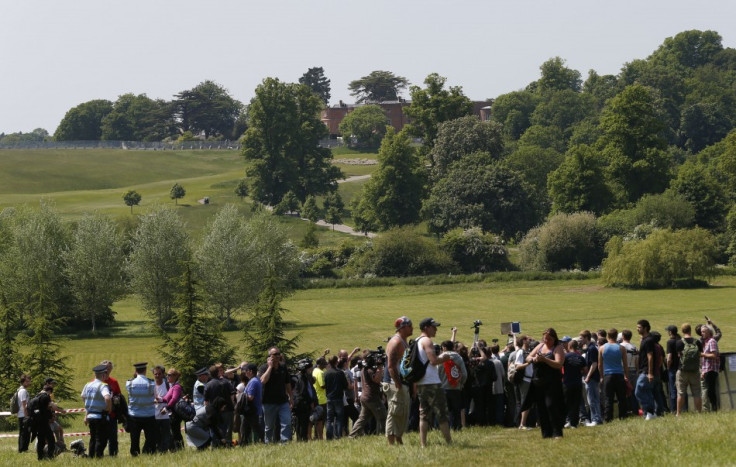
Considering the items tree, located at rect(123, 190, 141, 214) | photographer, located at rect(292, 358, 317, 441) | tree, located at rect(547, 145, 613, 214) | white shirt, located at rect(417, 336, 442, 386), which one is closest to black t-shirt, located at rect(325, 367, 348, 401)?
photographer, located at rect(292, 358, 317, 441)

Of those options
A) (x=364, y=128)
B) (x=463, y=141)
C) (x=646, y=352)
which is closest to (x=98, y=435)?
(x=646, y=352)

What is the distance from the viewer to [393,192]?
121 m

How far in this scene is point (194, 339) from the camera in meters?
33.8

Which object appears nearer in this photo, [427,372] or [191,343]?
[427,372]

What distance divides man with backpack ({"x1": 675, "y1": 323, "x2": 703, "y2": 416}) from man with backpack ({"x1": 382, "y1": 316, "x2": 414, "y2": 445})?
5637 mm

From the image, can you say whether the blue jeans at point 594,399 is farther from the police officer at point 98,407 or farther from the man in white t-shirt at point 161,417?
the police officer at point 98,407

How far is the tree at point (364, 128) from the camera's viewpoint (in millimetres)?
187250

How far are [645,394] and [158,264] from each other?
2081 inches

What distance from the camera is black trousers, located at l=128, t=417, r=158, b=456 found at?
781 inches

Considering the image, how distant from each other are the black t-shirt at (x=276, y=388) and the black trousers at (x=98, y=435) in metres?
2.82

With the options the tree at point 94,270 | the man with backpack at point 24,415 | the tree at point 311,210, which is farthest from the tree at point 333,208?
the man with backpack at point 24,415

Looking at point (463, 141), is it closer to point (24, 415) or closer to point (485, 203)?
point (485, 203)

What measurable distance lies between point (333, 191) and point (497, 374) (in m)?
113

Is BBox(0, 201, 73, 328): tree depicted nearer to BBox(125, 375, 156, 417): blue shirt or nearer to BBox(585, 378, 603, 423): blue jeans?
BBox(125, 375, 156, 417): blue shirt
